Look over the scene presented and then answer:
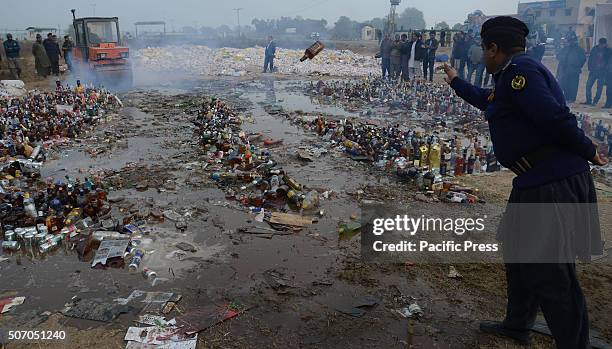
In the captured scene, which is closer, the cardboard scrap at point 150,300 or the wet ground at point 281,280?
the wet ground at point 281,280

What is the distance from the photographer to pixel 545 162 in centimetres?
238

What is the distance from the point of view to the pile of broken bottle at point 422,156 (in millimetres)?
5824

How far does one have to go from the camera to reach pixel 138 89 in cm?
1698

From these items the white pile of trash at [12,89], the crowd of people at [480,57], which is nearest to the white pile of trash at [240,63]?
the crowd of people at [480,57]

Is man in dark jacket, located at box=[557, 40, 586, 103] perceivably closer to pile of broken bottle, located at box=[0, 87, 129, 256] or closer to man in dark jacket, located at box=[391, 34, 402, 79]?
man in dark jacket, located at box=[391, 34, 402, 79]

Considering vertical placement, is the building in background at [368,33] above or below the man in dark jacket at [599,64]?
above

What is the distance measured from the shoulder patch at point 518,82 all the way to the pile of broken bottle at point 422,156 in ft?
10.9

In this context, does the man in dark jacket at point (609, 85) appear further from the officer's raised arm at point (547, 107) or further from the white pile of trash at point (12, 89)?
the white pile of trash at point (12, 89)

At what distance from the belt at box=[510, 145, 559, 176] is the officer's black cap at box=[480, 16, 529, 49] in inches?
23.6

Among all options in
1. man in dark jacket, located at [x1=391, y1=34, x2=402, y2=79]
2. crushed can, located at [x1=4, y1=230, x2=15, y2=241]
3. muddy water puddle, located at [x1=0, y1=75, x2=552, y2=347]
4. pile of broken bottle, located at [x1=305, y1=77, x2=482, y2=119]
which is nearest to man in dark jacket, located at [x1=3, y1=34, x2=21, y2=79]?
A: pile of broken bottle, located at [x1=305, y1=77, x2=482, y2=119]

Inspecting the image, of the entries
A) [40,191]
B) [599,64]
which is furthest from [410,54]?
[40,191]

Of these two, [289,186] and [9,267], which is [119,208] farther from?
[289,186]

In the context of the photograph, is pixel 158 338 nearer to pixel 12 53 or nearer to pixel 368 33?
pixel 12 53

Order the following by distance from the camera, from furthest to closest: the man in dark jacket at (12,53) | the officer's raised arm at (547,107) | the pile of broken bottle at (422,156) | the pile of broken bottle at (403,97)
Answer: the man in dark jacket at (12,53)
the pile of broken bottle at (403,97)
the pile of broken bottle at (422,156)
the officer's raised arm at (547,107)
